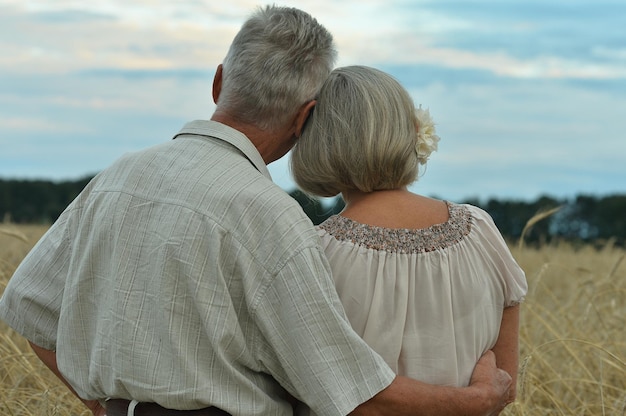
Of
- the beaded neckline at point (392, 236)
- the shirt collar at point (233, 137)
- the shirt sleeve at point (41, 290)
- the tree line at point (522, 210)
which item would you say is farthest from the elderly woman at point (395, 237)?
the tree line at point (522, 210)

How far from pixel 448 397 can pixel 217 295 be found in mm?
546

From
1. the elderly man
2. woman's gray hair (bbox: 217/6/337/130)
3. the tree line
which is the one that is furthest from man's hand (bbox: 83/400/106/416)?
the tree line

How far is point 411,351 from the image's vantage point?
6.80ft

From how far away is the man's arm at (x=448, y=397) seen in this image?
1.91m

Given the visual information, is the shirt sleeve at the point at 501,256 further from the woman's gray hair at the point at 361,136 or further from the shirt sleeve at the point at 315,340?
the shirt sleeve at the point at 315,340

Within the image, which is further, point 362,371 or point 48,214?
point 48,214

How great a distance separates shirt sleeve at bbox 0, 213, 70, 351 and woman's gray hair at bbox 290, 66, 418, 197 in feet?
1.94

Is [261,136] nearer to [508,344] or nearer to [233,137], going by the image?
[233,137]

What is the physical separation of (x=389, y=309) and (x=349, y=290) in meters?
0.10

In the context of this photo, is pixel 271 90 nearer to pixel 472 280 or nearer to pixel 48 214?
pixel 472 280

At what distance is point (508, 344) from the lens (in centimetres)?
225

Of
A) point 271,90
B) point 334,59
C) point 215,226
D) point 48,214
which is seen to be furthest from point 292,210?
point 48,214

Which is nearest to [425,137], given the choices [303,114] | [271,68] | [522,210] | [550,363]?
[303,114]

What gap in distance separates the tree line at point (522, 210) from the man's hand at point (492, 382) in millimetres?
9121
